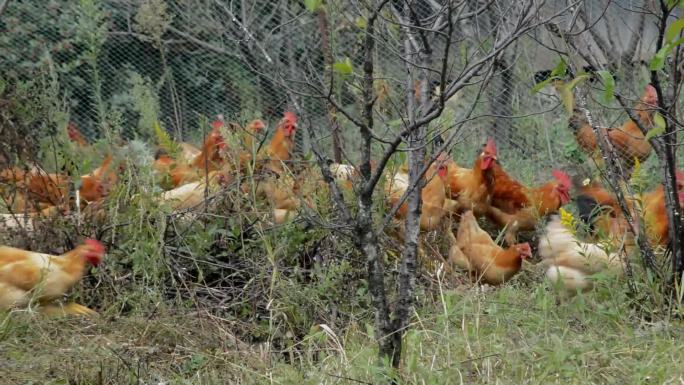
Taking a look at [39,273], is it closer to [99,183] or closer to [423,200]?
[99,183]

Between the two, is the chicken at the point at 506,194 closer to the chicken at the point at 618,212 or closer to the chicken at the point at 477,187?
the chicken at the point at 477,187

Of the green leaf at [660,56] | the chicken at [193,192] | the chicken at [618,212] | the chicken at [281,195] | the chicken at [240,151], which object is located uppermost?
the green leaf at [660,56]

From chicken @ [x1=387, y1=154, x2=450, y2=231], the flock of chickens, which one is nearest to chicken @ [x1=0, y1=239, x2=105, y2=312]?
the flock of chickens

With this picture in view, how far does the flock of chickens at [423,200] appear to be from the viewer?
439cm

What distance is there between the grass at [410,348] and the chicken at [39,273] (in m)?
0.10

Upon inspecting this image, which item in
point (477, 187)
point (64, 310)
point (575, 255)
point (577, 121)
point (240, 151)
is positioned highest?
point (577, 121)

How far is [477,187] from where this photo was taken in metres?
5.89

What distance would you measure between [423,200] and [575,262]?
3.69ft

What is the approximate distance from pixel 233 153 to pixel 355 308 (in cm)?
99

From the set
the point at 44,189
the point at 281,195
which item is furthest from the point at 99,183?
the point at 281,195

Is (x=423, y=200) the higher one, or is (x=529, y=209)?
(x=529, y=209)

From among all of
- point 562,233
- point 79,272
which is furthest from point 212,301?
point 562,233

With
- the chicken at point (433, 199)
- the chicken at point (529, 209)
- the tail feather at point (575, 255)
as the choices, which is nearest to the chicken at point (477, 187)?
the chicken at point (529, 209)

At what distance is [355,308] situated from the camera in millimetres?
4531
